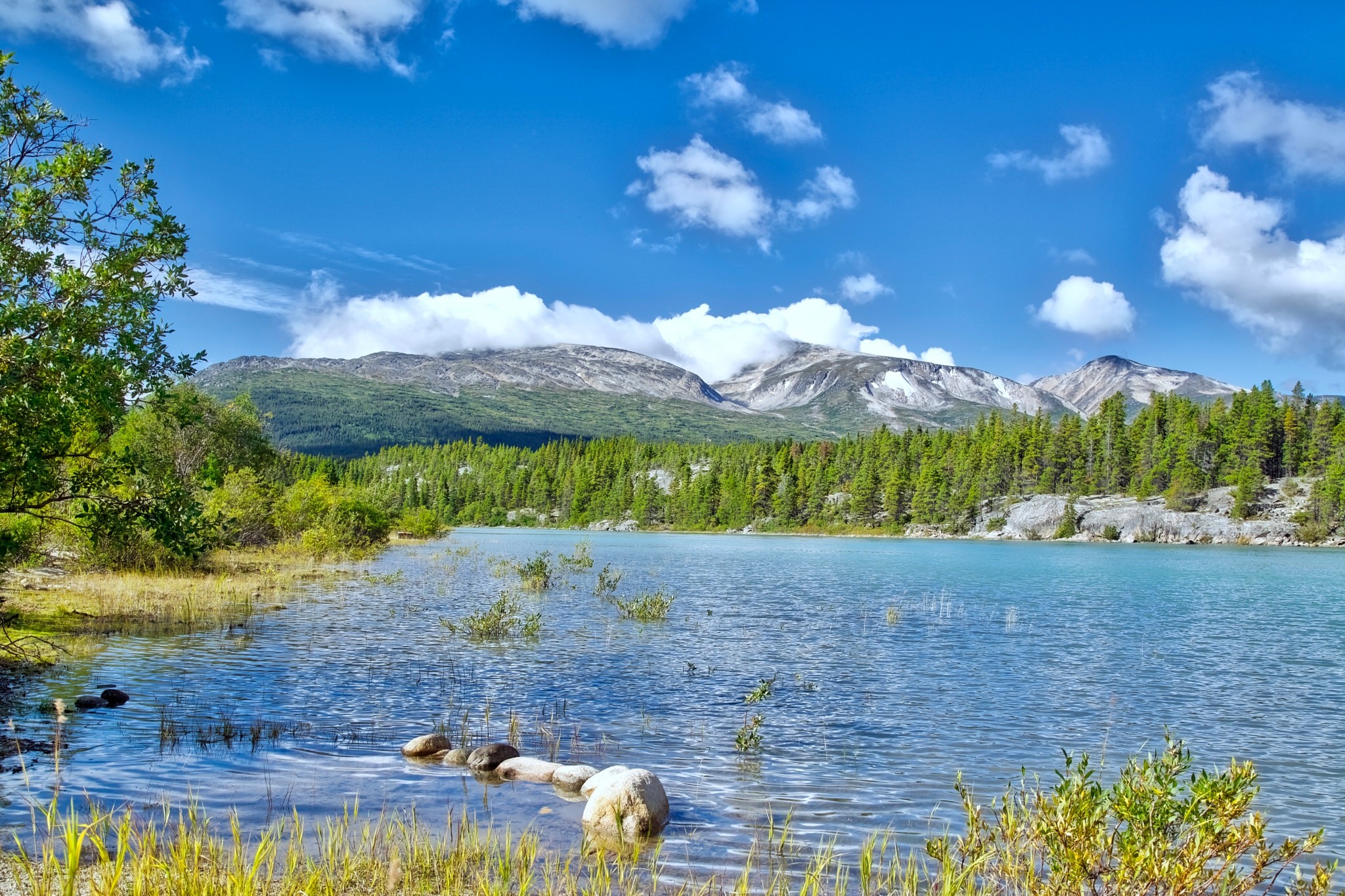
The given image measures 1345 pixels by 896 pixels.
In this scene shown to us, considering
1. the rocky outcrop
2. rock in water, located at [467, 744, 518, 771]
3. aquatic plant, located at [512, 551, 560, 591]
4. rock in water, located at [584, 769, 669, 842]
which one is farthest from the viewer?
the rocky outcrop

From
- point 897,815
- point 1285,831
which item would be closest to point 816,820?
point 897,815

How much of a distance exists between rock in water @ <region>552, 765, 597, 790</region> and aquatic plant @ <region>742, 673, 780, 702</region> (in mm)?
4783

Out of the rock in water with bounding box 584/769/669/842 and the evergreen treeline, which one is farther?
the evergreen treeline

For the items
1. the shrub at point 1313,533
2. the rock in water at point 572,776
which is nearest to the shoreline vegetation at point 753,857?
the rock in water at point 572,776

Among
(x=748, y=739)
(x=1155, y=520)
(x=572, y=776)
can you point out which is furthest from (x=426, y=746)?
(x=1155, y=520)

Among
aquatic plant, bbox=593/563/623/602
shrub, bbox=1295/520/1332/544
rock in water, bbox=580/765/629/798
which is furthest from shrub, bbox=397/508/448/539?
shrub, bbox=1295/520/1332/544

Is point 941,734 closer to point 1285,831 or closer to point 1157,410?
point 1285,831

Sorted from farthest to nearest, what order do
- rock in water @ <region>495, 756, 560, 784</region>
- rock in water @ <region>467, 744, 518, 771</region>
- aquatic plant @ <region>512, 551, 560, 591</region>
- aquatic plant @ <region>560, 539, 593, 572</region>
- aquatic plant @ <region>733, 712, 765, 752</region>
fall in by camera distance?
1. aquatic plant @ <region>560, 539, 593, 572</region>
2. aquatic plant @ <region>512, 551, 560, 591</region>
3. aquatic plant @ <region>733, 712, 765, 752</region>
4. rock in water @ <region>467, 744, 518, 771</region>
5. rock in water @ <region>495, 756, 560, 784</region>

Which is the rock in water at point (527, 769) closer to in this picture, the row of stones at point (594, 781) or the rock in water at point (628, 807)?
the row of stones at point (594, 781)

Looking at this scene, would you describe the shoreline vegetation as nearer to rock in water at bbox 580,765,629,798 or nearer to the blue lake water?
the blue lake water

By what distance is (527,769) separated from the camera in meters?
13.4

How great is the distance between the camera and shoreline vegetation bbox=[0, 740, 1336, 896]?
7191 millimetres

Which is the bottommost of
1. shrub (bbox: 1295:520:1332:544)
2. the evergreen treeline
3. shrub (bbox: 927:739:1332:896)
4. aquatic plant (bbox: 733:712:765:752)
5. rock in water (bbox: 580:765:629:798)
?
aquatic plant (bbox: 733:712:765:752)

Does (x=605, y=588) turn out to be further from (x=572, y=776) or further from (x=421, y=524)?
(x=421, y=524)
